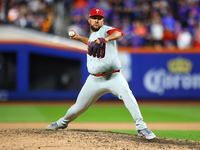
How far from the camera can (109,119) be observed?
947 centimetres

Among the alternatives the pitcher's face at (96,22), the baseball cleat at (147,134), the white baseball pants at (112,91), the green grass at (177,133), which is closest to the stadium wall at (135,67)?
the green grass at (177,133)

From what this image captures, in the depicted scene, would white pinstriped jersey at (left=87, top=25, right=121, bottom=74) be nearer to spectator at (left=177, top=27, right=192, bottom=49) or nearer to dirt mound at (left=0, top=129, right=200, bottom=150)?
dirt mound at (left=0, top=129, right=200, bottom=150)

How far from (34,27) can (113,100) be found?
4.49 metres

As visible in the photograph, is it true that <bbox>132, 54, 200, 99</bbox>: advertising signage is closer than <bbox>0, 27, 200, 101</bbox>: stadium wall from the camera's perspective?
No

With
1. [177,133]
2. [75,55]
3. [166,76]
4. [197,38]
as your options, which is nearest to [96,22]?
[177,133]

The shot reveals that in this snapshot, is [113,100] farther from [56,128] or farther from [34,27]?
[56,128]

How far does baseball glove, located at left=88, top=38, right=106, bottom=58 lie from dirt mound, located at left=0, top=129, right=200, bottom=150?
1.22 meters

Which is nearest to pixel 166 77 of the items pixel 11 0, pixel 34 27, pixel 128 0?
pixel 128 0

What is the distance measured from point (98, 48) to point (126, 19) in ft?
Answer: 35.8

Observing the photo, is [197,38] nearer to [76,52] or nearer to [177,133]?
[76,52]

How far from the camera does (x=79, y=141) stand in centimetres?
497

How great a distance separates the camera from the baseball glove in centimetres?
468

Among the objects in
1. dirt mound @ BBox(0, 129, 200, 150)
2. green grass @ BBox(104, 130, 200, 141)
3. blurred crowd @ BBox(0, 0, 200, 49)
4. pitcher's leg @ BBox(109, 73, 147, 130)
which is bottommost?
green grass @ BBox(104, 130, 200, 141)

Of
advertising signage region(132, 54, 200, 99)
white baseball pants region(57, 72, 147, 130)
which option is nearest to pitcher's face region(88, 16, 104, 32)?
white baseball pants region(57, 72, 147, 130)
